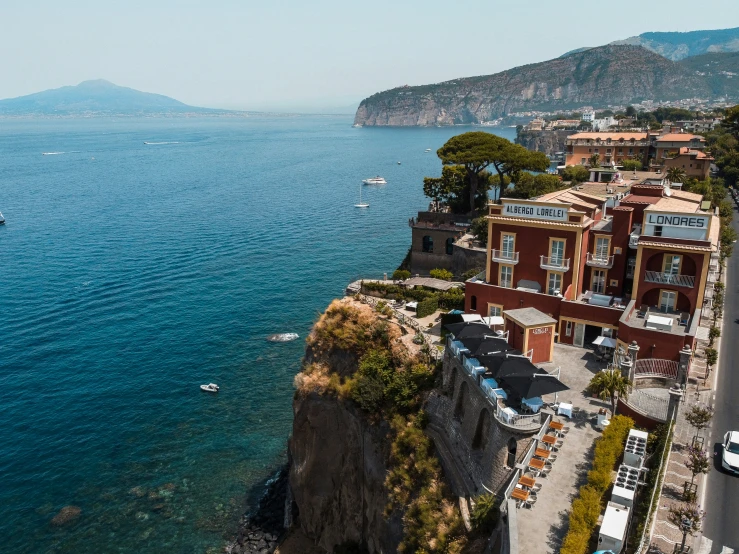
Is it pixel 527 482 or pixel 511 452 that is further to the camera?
Answer: pixel 511 452

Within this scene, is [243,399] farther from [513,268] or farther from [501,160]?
[501,160]

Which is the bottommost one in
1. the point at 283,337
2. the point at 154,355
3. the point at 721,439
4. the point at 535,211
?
the point at 154,355

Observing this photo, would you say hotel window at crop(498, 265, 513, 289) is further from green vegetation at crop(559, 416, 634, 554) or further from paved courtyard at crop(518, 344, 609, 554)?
green vegetation at crop(559, 416, 634, 554)

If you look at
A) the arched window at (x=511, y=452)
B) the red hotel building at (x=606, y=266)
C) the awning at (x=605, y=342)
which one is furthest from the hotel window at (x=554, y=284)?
the arched window at (x=511, y=452)

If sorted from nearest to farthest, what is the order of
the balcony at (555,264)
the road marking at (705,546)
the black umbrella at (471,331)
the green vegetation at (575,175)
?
the road marking at (705,546)
the black umbrella at (471,331)
the balcony at (555,264)
the green vegetation at (575,175)

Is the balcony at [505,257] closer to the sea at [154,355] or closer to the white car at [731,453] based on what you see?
the white car at [731,453]

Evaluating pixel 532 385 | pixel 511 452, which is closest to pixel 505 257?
pixel 532 385

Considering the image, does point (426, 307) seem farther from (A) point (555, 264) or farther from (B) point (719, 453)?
(B) point (719, 453)
